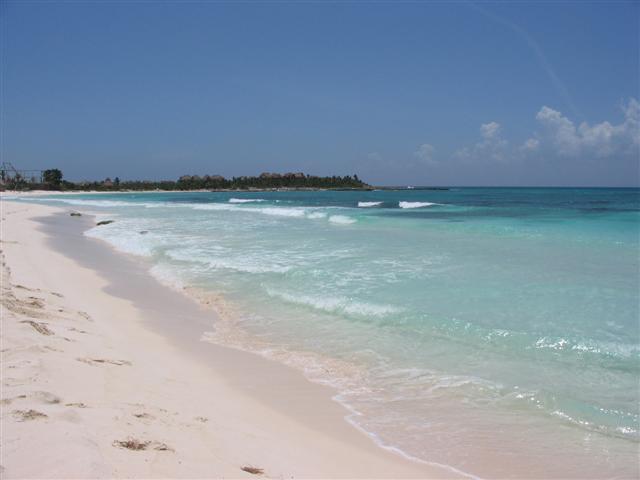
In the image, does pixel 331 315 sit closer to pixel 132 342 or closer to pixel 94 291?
pixel 132 342

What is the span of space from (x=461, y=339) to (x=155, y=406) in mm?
3904

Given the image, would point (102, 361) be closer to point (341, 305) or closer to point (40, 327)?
point (40, 327)

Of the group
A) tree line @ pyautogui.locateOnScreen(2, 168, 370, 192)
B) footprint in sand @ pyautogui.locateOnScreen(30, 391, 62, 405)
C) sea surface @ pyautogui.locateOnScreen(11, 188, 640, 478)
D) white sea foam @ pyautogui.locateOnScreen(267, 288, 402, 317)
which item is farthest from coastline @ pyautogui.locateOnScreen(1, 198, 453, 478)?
tree line @ pyautogui.locateOnScreen(2, 168, 370, 192)

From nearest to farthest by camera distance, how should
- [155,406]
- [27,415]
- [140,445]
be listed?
[140,445] → [27,415] → [155,406]

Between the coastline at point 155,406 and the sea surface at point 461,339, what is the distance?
1.23ft

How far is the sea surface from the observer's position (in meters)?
3.78

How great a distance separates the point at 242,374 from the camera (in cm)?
511

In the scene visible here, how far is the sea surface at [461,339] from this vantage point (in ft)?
12.4

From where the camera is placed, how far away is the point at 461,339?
604 cm

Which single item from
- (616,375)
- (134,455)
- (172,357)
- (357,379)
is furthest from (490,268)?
(134,455)

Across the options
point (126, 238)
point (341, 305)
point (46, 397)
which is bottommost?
point (341, 305)

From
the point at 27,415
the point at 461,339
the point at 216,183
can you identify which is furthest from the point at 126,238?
the point at 216,183

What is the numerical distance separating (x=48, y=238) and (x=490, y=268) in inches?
590

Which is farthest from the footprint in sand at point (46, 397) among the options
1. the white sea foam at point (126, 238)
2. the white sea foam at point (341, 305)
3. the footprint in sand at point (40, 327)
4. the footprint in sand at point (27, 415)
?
the white sea foam at point (126, 238)
